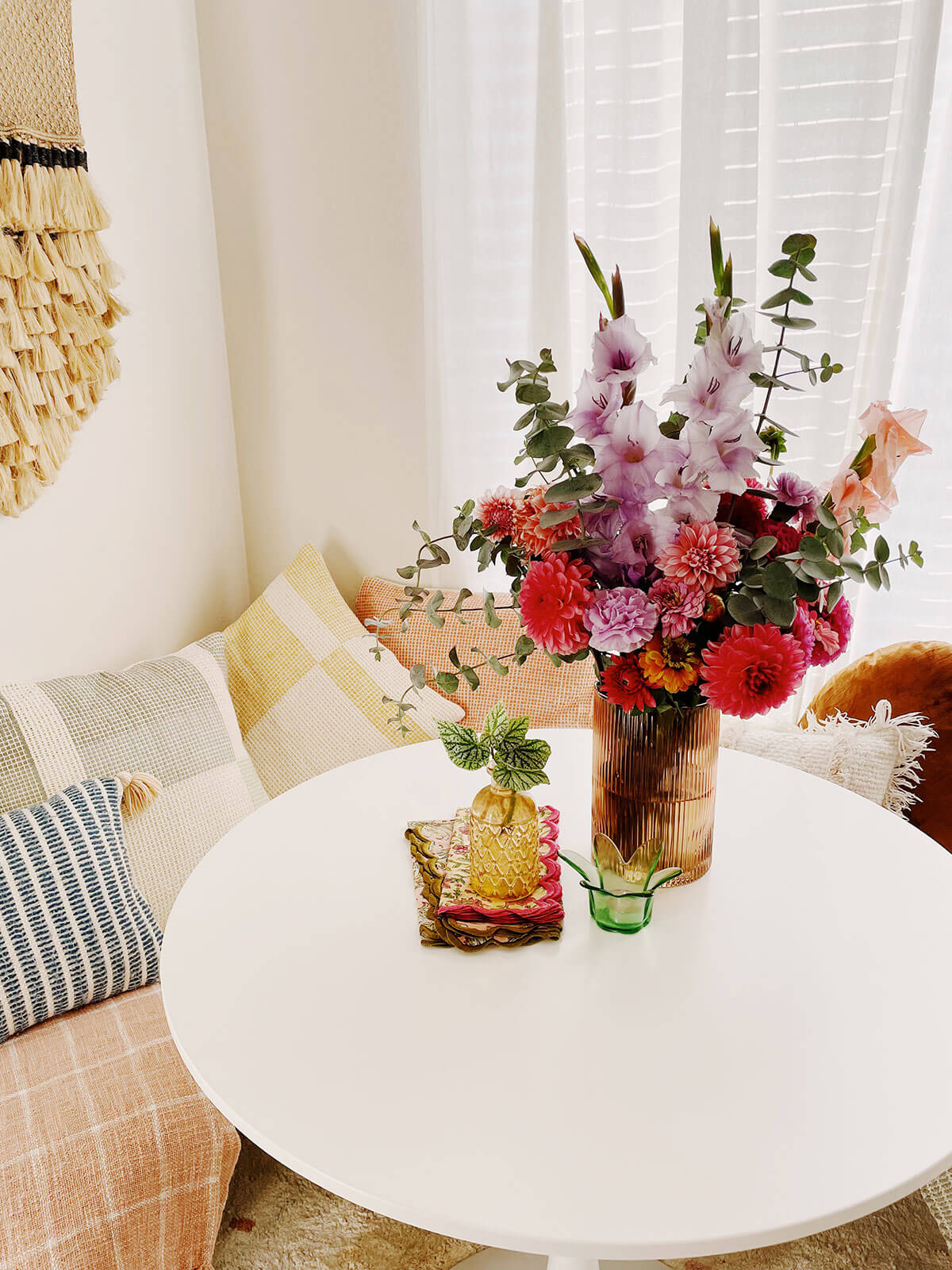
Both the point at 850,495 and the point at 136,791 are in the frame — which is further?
the point at 136,791

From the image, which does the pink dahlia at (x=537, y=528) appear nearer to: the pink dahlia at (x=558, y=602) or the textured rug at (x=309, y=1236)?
the pink dahlia at (x=558, y=602)

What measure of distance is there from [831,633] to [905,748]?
681 millimetres

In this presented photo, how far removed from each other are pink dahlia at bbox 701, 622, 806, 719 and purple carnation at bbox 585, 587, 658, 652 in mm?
59

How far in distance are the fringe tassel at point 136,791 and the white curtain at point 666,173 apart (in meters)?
0.87

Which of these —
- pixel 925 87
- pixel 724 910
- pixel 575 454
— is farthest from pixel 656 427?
pixel 925 87

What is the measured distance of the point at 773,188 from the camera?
1593 millimetres

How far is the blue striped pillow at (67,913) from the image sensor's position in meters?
1.25

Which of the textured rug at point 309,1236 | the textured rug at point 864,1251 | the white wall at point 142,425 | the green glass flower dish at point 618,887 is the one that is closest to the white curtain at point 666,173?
the white wall at point 142,425

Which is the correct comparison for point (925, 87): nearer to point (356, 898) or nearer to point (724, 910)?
point (724, 910)

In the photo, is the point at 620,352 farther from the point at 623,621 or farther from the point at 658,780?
the point at 658,780

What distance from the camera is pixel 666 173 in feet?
5.47

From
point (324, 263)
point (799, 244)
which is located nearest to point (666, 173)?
point (324, 263)

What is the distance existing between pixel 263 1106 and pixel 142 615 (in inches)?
51.4

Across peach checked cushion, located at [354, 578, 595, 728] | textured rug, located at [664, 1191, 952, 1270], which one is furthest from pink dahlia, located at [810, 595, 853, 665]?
textured rug, located at [664, 1191, 952, 1270]
